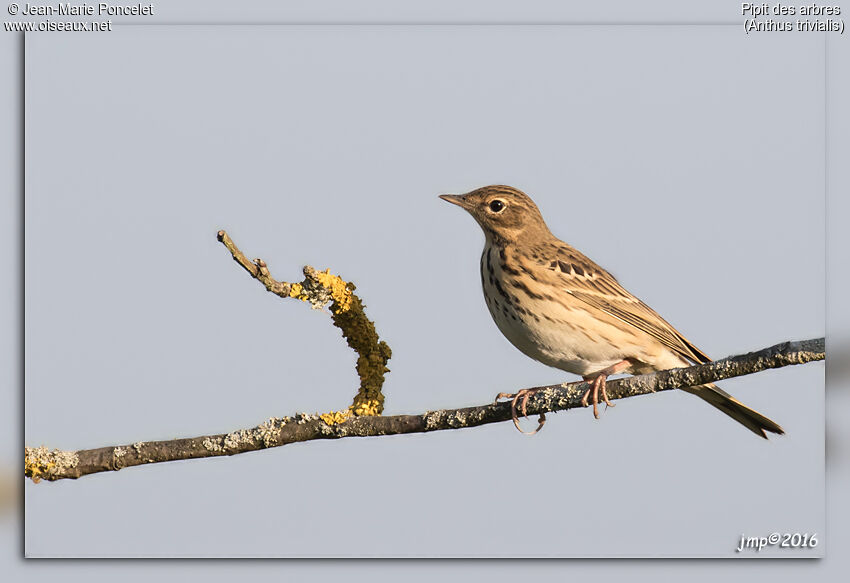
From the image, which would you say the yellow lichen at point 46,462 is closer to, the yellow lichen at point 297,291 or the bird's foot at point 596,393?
the yellow lichen at point 297,291

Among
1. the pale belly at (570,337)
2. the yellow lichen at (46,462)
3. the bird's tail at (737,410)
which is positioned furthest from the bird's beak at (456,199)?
the yellow lichen at (46,462)

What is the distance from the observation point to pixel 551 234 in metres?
9.41

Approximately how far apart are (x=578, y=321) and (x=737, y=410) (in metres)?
1.37

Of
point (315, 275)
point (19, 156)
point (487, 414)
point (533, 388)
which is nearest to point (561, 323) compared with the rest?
point (533, 388)

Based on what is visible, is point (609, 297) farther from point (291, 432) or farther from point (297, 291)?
point (291, 432)

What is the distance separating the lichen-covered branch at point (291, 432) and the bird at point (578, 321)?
541mm

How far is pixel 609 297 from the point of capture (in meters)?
8.45

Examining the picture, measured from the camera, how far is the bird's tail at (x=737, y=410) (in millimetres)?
7715

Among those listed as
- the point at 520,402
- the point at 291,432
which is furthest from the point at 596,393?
the point at 291,432

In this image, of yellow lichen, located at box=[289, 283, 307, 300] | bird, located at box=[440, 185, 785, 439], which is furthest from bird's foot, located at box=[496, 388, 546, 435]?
yellow lichen, located at box=[289, 283, 307, 300]

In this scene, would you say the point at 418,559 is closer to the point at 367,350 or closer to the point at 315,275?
the point at 367,350

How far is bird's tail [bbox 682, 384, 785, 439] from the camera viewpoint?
7715mm

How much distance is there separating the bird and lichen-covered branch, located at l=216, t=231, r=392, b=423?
0.98 m

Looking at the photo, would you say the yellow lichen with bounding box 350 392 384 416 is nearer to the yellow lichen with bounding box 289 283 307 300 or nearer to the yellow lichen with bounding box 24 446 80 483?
the yellow lichen with bounding box 289 283 307 300
